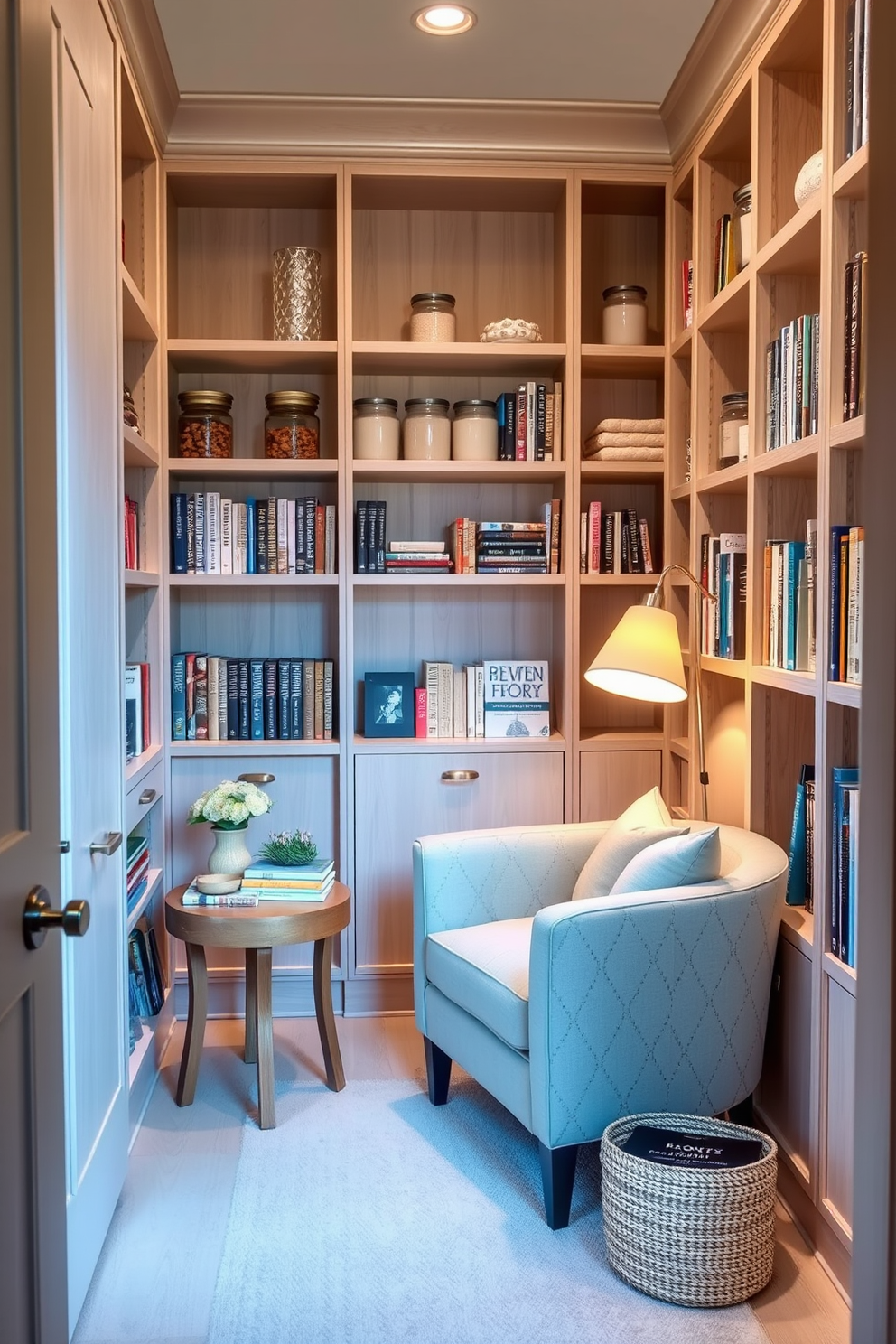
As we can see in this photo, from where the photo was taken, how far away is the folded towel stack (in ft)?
11.4

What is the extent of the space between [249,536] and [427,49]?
143 centimetres

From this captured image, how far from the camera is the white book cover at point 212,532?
344cm

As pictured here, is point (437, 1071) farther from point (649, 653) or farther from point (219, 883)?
point (649, 653)

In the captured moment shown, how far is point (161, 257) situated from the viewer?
318 cm

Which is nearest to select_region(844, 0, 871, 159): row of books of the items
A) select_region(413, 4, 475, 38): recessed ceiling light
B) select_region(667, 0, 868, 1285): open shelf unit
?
select_region(667, 0, 868, 1285): open shelf unit

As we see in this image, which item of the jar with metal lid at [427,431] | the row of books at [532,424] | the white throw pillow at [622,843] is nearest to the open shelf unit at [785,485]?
the white throw pillow at [622,843]

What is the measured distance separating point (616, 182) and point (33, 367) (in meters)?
2.61

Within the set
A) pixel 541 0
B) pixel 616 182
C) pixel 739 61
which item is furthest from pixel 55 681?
pixel 616 182

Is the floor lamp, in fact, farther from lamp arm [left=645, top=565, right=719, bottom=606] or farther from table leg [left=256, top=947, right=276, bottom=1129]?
table leg [left=256, top=947, right=276, bottom=1129]

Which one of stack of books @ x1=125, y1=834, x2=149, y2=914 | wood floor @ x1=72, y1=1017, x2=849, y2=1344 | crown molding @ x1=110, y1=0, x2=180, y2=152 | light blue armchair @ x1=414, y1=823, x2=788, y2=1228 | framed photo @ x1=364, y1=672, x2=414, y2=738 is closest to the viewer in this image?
wood floor @ x1=72, y1=1017, x2=849, y2=1344

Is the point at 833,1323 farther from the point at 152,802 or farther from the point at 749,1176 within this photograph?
the point at 152,802

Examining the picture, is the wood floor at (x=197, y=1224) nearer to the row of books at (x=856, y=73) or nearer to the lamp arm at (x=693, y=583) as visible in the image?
the lamp arm at (x=693, y=583)

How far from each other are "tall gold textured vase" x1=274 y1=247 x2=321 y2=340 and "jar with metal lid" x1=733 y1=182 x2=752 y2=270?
4.23ft

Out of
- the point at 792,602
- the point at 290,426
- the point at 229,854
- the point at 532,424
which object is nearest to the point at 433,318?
the point at 532,424
